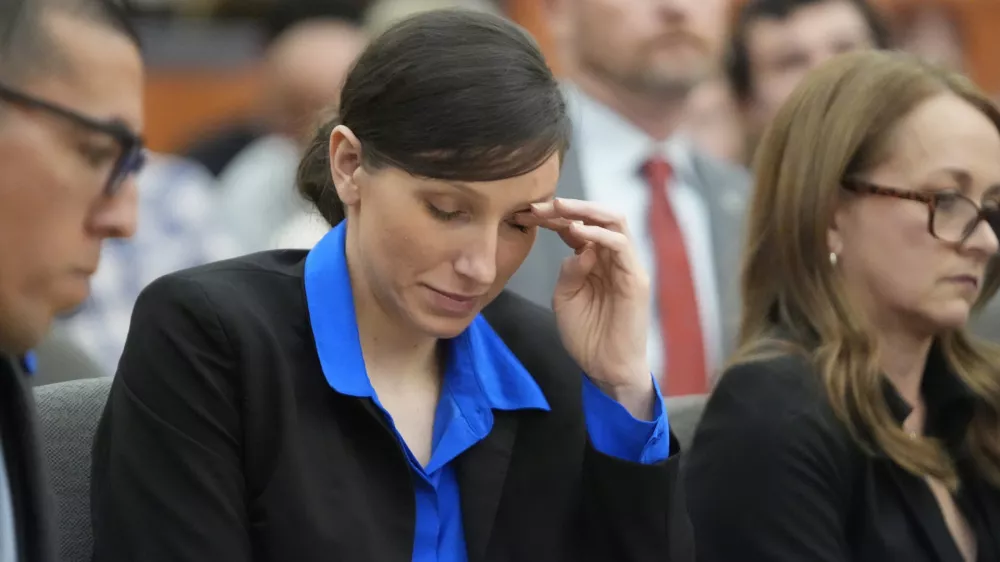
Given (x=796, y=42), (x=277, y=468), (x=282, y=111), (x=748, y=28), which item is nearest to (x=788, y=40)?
(x=796, y=42)

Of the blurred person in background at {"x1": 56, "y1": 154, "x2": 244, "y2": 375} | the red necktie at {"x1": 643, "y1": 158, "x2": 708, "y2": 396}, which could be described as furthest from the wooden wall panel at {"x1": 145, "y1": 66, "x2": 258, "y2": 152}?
the red necktie at {"x1": 643, "y1": 158, "x2": 708, "y2": 396}

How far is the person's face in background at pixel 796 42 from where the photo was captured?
333 cm

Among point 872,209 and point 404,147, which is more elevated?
point 404,147

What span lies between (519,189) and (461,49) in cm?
17

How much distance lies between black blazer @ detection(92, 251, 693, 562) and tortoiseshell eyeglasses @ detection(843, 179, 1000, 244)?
21.6 inches

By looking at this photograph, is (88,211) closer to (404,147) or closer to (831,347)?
(404,147)

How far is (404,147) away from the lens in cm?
144

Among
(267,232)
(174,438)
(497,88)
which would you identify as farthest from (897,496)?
(267,232)

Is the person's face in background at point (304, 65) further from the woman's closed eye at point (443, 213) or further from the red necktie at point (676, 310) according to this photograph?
the woman's closed eye at point (443, 213)

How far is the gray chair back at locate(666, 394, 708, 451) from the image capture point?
190 centimetres

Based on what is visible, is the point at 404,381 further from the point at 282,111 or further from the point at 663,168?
the point at 282,111

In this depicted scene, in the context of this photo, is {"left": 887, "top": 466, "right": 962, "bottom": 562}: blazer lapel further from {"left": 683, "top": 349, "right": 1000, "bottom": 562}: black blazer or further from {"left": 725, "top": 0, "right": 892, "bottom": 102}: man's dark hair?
A: {"left": 725, "top": 0, "right": 892, "bottom": 102}: man's dark hair

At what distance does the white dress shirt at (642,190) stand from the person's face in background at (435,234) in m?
1.31

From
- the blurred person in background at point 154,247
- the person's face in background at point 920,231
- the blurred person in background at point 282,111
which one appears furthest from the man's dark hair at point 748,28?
the person's face in background at point 920,231
